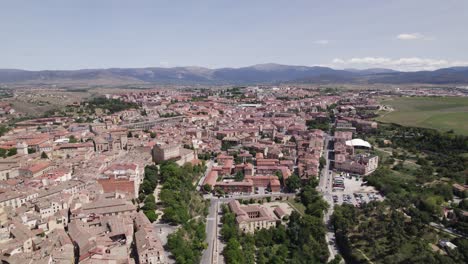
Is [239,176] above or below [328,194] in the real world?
above

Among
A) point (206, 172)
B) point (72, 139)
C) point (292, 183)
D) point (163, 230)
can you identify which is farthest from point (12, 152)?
point (292, 183)

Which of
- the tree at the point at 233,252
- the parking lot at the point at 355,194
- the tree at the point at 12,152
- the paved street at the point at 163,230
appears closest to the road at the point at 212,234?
the tree at the point at 233,252

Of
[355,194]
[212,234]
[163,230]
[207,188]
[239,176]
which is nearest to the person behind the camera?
[163,230]

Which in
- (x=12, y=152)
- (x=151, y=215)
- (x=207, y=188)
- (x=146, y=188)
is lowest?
(x=207, y=188)

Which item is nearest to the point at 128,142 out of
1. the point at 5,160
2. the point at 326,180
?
the point at 5,160

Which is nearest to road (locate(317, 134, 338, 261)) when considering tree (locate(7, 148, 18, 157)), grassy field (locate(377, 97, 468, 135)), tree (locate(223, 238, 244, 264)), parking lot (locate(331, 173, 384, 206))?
parking lot (locate(331, 173, 384, 206))

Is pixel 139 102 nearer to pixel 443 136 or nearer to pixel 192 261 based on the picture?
pixel 443 136

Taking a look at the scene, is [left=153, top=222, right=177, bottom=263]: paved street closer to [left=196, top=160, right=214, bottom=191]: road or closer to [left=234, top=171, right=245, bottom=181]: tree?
[left=196, top=160, right=214, bottom=191]: road

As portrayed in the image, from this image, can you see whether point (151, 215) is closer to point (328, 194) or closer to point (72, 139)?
point (328, 194)
